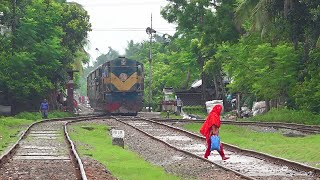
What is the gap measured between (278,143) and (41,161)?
948 centimetres

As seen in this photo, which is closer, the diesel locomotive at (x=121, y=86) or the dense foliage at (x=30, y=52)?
the dense foliage at (x=30, y=52)

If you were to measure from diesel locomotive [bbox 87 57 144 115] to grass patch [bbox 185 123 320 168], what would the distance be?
1547cm

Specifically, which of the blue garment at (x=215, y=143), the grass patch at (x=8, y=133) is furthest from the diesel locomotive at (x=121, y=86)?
the blue garment at (x=215, y=143)

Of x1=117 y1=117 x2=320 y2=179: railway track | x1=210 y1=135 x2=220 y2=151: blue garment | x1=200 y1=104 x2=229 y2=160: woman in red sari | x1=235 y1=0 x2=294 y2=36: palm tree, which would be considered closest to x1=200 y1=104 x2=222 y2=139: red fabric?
x1=200 y1=104 x2=229 y2=160: woman in red sari

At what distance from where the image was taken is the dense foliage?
4391cm

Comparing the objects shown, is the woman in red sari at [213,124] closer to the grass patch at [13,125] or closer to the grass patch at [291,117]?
Answer: the grass patch at [13,125]

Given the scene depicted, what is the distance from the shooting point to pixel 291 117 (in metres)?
35.8

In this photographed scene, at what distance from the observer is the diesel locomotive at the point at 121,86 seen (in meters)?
45.6

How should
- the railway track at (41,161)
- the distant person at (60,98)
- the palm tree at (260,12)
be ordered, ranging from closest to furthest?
the railway track at (41,161) → the palm tree at (260,12) → the distant person at (60,98)

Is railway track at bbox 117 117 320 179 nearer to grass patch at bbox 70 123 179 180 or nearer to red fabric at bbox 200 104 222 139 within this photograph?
red fabric at bbox 200 104 222 139

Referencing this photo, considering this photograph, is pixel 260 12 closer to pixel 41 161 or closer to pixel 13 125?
Result: pixel 13 125

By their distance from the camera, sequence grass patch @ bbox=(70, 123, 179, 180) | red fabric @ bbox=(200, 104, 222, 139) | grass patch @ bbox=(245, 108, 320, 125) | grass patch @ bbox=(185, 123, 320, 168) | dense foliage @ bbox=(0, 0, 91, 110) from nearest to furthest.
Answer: grass patch @ bbox=(70, 123, 179, 180), red fabric @ bbox=(200, 104, 222, 139), grass patch @ bbox=(185, 123, 320, 168), grass patch @ bbox=(245, 108, 320, 125), dense foliage @ bbox=(0, 0, 91, 110)

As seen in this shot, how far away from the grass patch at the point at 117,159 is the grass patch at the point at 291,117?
12263mm

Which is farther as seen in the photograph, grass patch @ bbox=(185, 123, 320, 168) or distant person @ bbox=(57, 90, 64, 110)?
distant person @ bbox=(57, 90, 64, 110)
